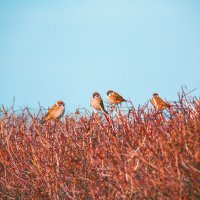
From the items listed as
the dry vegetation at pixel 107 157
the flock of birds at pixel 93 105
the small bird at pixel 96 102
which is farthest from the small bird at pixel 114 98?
the dry vegetation at pixel 107 157

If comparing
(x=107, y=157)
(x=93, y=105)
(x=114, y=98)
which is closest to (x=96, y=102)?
(x=93, y=105)

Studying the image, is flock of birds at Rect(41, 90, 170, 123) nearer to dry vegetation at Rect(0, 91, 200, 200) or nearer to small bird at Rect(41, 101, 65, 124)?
small bird at Rect(41, 101, 65, 124)

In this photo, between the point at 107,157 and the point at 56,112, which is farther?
the point at 56,112

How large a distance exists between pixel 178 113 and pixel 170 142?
1.66 metres

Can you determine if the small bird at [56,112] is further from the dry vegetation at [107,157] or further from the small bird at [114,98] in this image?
the dry vegetation at [107,157]

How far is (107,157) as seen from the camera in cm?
931

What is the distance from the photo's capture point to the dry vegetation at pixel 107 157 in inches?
287

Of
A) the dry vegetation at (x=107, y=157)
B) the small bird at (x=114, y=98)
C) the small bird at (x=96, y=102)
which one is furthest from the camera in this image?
the small bird at (x=114, y=98)

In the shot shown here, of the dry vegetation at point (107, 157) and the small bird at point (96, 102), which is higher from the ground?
the small bird at point (96, 102)

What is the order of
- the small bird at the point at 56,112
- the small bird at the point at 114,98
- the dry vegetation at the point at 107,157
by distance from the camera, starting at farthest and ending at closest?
the small bird at the point at 114,98, the small bird at the point at 56,112, the dry vegetation at the point at 107,157

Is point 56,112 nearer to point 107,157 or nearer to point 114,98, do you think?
point 114,98

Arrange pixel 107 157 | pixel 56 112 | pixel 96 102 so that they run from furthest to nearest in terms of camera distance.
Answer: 1. pixel 96 102
2. pixel 56 112
3. pixel 107 157

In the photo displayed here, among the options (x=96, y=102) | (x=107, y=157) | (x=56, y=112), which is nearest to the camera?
(x=107, y=157)

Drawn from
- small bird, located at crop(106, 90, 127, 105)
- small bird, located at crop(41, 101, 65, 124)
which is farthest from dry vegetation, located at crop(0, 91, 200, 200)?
small bird, located at crop(106, 90, 127, 105)
